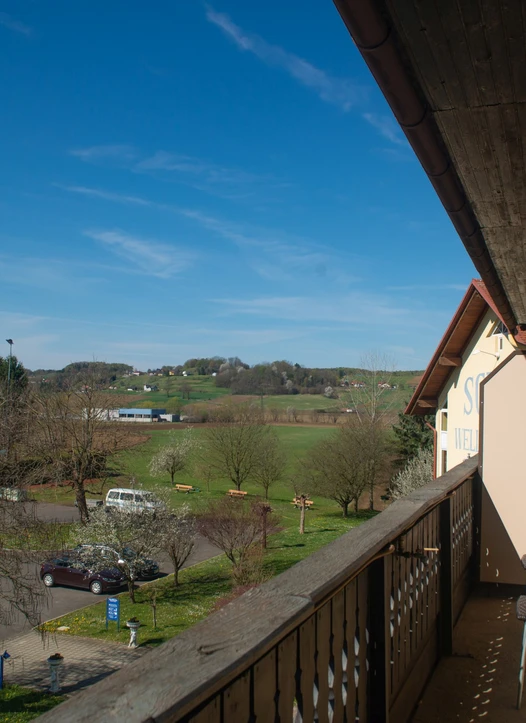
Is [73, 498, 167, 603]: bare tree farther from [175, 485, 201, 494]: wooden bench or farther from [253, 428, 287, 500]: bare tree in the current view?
[175, 485, 201, 494]: wooden bench

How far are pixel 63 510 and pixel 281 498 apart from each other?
16.0 meters

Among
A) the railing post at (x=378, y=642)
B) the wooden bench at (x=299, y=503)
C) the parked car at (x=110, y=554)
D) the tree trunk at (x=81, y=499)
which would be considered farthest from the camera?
the wooden bench at (x=299, y=503)

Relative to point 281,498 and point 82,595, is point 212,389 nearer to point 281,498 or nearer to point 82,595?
point 281,498

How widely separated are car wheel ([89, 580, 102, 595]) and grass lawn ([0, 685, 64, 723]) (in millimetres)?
7806

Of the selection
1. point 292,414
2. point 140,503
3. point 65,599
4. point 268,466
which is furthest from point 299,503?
point 292,414

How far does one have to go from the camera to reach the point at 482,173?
241 cm

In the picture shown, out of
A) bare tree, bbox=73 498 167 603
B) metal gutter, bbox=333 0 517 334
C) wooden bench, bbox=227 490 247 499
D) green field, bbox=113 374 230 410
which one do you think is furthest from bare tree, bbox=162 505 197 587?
green field, bbox=113 374 230 410

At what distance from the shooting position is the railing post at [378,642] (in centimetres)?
197

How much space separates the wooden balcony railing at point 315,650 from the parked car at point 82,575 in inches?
905

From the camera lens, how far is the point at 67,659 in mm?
17344

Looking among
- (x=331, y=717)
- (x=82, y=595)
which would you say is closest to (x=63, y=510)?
(x=82, y=595)

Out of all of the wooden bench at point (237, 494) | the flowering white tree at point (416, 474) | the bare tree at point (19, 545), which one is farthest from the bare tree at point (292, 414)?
the bare tree at point (19, 545)

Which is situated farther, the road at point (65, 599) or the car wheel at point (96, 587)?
the car wheel at point (96, 587)

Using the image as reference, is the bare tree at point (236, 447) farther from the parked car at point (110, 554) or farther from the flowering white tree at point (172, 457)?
the parked car at point (110, 554)
